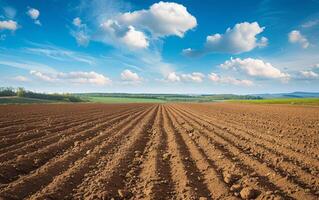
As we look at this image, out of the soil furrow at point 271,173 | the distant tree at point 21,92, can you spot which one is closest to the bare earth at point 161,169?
the soil furrow at point 271,173

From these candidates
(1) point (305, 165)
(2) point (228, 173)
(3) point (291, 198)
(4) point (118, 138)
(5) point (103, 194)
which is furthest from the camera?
(4) point (118, 138)

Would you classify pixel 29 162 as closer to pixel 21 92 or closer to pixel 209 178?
pixel 209 178

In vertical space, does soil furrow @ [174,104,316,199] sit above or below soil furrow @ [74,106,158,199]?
above

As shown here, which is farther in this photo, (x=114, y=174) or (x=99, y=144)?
(x=99, y=144)

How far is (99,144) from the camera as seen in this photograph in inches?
419

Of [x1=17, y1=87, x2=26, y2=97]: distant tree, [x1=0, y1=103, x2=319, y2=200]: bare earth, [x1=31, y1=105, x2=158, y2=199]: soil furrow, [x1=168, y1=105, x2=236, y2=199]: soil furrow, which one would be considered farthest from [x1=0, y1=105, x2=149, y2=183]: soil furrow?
[x1=17, y1=87, x2=26, y2=97]: distant tree

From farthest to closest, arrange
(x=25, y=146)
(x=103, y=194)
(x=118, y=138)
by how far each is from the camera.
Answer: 1. (x=118, y=138)
2. (x=25, y=146)
3. (x=103, y=194)

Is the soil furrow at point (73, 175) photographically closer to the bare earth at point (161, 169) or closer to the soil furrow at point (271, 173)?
the bare earth at point (161, 169)

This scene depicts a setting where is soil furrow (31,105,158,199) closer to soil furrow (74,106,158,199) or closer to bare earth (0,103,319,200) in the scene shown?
bare earth (0,103,319,200)

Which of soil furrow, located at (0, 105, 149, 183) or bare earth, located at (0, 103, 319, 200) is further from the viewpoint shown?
soil furrow, located at (0, 105, 149, 183)

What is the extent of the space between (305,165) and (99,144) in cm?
720

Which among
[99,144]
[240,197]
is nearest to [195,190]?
[240,197]

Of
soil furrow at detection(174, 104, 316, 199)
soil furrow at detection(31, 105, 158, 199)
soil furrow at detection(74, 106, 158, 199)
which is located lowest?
soil furrow at detection(74, 106, 158, 199)

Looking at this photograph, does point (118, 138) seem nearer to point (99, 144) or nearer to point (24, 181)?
point (99, 144)
